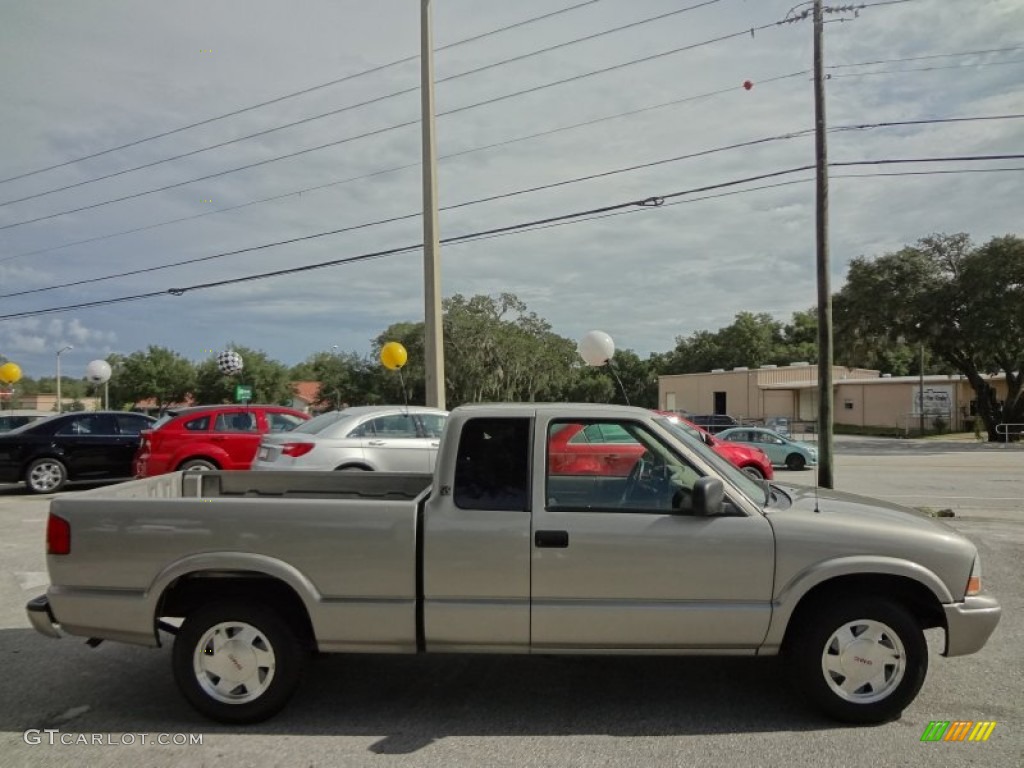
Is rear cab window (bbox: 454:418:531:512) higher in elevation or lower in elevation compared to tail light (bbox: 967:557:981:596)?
higher

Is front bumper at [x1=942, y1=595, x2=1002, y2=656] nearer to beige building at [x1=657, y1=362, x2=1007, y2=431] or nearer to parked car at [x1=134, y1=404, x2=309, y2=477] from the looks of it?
parked car at [x1=134, y1=404, x2=309, y2=477]

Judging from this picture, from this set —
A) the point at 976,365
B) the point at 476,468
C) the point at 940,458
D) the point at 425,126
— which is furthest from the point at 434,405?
the point at 976,365

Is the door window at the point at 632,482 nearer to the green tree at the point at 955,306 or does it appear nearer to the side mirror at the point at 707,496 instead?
the side mirror at the point at 707,496

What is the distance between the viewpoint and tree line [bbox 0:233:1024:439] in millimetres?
36312

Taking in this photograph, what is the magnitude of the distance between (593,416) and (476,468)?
0.71 meters

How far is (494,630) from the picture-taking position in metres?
4.05

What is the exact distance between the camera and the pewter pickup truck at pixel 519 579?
4.02m

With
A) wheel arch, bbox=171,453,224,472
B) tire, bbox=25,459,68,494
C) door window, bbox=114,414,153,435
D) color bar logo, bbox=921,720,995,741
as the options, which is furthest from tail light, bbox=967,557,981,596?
tire, bbox=25,459,68,494

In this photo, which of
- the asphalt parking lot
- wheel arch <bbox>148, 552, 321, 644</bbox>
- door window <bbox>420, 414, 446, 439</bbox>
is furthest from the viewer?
door window <bbox>420, 414, 446, 439</bbox>

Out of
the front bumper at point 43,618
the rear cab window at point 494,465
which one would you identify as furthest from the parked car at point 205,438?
the rear cab window at point 494,465

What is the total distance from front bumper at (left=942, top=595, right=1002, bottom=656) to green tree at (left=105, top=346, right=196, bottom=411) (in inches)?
2852

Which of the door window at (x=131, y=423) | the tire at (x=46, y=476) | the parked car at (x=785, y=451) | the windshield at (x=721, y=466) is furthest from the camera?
the parked car at (x=785, y=451)

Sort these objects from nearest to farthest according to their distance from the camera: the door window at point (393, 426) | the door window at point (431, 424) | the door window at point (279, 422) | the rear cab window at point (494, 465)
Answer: the rear cab window at point (494, 465), the door window at point (393, 426), the door window at point (431, 424), the door window at point (279, 422)

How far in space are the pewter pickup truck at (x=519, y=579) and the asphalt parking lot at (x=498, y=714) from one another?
0.28 metres
